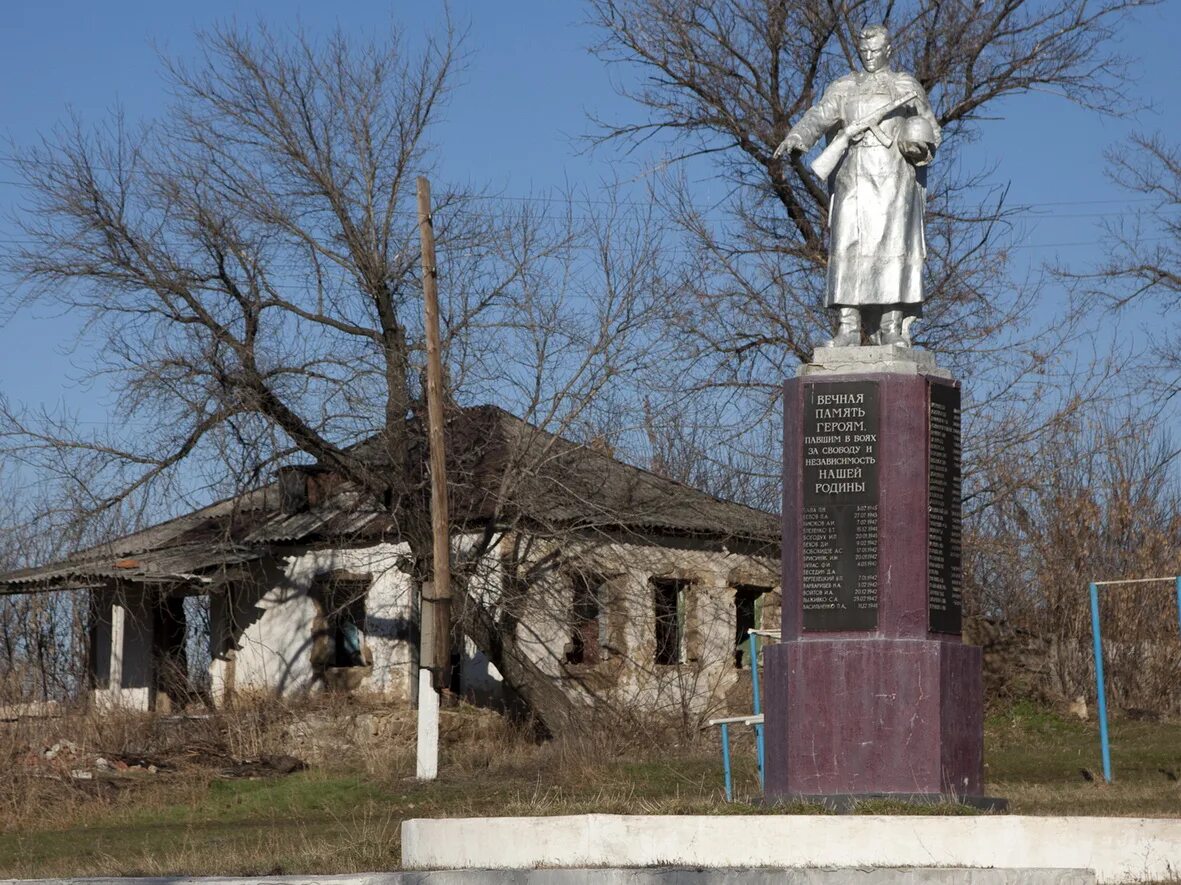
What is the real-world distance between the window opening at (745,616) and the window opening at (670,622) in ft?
4.54

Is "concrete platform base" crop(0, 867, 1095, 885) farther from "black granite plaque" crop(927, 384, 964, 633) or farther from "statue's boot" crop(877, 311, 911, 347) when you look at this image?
"statue's boot" crop(877, 311, 911, 347)

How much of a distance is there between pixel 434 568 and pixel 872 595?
10181 mm

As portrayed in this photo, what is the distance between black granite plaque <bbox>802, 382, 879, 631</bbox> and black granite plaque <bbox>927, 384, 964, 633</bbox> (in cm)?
37

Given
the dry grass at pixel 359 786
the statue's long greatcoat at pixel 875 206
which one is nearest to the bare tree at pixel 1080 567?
the dry grass at pixel 359 786

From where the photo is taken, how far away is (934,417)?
1127cm

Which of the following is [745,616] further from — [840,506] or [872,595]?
[872,595]

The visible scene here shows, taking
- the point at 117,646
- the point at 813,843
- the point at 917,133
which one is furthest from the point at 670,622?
the point at 813,843

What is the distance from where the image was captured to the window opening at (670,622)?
27.5m

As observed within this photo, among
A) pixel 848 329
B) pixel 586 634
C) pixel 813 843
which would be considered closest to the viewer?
pixel 813 843

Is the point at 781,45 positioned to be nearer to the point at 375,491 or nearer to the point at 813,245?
the point at 813,245

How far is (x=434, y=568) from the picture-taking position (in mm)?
20484

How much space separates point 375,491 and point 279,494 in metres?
4.33

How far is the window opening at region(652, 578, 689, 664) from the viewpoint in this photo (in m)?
27.5

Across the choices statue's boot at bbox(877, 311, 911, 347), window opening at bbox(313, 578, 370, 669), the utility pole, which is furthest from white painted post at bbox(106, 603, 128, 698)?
statue's boot at bbox(877, 311, 911, 347)
